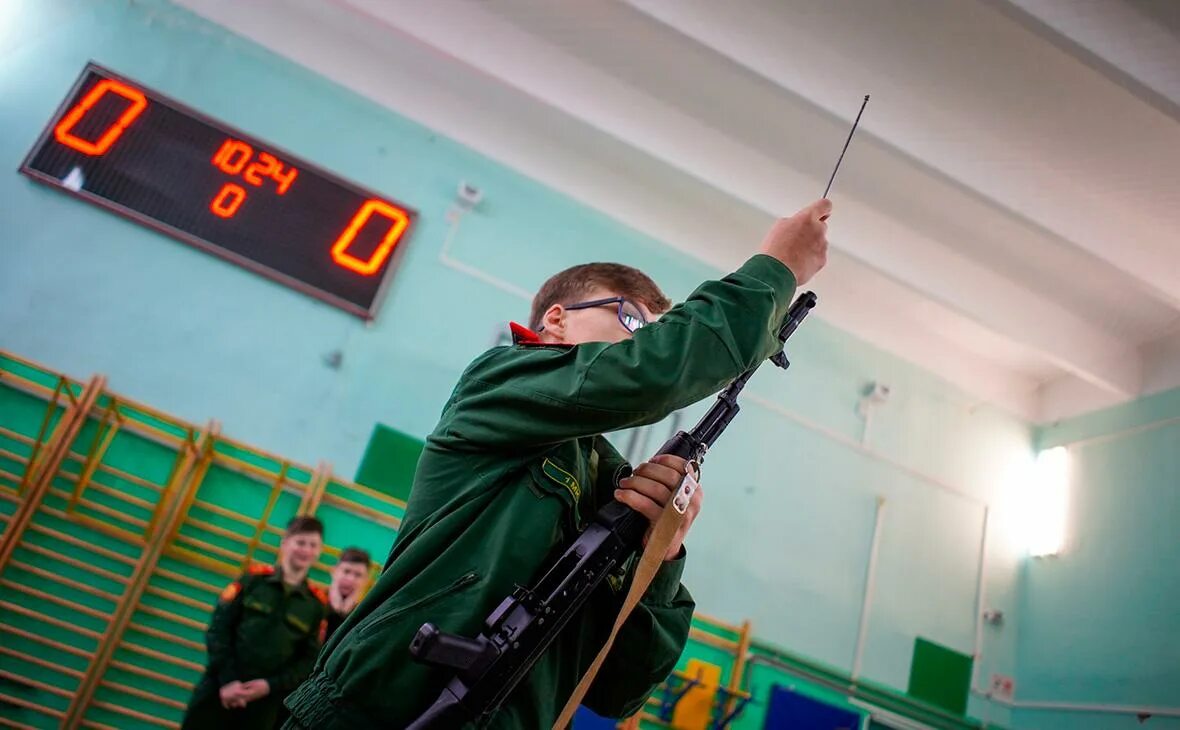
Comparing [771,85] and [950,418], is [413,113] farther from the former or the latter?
[950,418]

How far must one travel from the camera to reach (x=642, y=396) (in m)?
1.01

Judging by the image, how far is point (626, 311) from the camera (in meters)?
1.39

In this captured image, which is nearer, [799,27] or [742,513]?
[799,27]

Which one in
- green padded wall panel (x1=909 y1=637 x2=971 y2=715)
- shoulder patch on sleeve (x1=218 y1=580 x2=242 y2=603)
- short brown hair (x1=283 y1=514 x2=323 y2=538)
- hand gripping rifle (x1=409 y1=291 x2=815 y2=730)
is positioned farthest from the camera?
green padded wall panel (x1=909 y1=637 x2=971 y2=715)

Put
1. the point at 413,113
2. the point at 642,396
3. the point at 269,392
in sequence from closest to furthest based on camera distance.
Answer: the point at 642,396 < the point at 269,392 < the point at 413,113

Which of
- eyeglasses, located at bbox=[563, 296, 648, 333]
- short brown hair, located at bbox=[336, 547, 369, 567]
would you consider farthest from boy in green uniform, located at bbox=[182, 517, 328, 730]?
eyeglasses, located at bbox=[563, 296, 648, 333]

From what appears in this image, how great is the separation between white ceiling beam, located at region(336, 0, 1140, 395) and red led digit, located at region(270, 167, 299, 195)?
3.59 feet

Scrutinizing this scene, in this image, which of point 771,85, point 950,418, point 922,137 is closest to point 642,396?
point 771,85

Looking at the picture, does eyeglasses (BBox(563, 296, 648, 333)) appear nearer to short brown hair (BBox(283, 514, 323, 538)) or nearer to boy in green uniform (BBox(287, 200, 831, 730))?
boy in green uniform (BBox(287, 200, 831, 730))

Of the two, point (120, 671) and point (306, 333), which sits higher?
point (306, 333)

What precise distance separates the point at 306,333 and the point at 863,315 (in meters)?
4.33

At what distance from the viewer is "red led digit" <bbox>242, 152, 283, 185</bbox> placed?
4.59 meters

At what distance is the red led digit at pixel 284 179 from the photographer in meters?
4.63

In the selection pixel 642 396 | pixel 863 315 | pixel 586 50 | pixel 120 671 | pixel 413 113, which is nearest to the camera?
pixel 642 396
